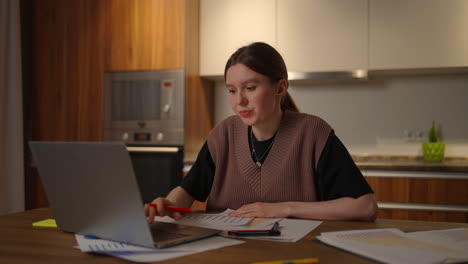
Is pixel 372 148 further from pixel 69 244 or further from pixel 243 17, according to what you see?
pixel 69 244

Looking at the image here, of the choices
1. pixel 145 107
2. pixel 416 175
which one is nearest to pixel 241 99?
pixel 416 175

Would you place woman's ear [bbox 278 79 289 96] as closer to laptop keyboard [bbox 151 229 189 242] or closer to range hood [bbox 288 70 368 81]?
laptop keyboard [bbox 151 229 189 242]

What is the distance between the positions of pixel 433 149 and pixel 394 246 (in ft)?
7.41

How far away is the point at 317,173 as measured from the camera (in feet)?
4.58

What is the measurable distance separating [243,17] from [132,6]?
0.81m

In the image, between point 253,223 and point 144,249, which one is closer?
point 144,249

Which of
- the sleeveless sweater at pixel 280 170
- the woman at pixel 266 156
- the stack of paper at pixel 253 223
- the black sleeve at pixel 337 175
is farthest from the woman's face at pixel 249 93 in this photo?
the stack of paper at pixel 253 223

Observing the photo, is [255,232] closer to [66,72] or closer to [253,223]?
[253,223]

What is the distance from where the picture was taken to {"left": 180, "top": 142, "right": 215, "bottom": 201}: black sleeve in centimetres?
150

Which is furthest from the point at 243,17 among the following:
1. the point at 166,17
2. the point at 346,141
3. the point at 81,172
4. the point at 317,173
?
the point at 81,172

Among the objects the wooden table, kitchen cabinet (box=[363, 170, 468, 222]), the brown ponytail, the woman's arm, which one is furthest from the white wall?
the wooden table

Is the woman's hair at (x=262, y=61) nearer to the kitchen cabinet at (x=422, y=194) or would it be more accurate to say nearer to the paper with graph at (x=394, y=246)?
the paper with graph at (x=394, y=246)

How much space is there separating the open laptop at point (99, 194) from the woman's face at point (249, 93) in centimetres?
50

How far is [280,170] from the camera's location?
140 centimetres
